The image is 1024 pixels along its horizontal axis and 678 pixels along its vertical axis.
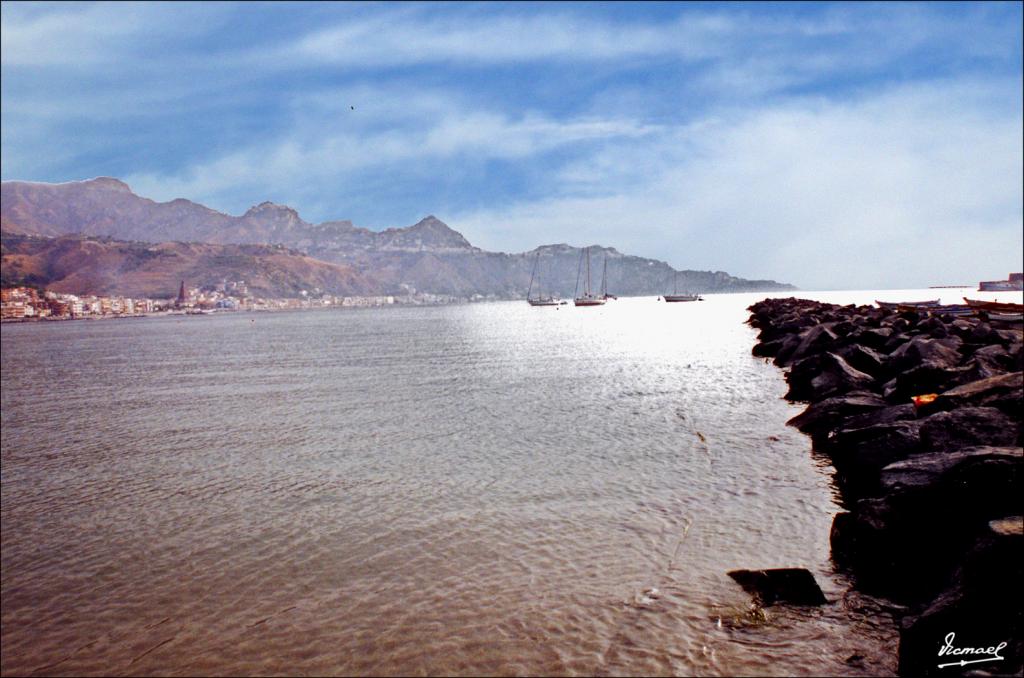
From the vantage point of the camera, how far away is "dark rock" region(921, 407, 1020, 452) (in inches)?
383

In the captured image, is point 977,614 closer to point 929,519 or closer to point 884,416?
point 929,519

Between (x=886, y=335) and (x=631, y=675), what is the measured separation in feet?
90.9

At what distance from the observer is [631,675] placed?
6.14 m

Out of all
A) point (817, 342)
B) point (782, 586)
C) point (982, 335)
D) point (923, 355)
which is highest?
point (982, 335)

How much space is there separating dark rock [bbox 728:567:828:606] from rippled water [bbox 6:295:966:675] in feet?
0.72

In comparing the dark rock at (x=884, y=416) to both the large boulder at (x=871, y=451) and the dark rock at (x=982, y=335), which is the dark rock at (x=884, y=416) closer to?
the large boulder at (x=871, y=451)

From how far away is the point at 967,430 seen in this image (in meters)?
10.0

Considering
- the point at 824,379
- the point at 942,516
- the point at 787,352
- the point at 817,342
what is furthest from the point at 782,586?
the point at 787,352

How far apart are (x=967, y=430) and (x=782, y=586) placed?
5284 mm

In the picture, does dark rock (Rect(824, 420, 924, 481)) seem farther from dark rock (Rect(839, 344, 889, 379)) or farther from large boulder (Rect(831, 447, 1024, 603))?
dark rock (Rect(839, 344, 889, 379))

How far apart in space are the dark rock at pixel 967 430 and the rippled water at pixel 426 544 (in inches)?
83.9

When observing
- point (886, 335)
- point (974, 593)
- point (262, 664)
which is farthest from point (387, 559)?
point (886, 335)

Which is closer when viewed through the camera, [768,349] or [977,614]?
[977,614]

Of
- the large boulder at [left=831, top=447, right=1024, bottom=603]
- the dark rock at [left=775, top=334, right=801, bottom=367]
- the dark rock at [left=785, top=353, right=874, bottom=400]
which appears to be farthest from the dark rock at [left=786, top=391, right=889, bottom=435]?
the dark rock at [left=775, top=334, right=801, bottom=367]
